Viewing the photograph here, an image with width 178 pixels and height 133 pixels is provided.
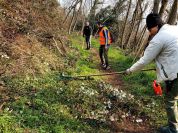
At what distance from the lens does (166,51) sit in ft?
16.9

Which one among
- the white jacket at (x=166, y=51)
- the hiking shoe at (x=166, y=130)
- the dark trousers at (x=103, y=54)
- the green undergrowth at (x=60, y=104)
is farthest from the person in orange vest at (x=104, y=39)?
the white jacket at (x=166, y=51)

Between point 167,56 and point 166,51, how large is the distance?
10 cm

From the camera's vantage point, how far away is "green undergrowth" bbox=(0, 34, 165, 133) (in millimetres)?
5387

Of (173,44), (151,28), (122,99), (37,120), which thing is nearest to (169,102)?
(173,44)

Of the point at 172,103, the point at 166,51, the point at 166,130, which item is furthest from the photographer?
the point at 166,130

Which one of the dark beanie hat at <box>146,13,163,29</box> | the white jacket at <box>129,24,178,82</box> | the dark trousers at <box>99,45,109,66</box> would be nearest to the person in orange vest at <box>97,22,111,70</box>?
the dark trousers at <box>99,45,109,66</box>

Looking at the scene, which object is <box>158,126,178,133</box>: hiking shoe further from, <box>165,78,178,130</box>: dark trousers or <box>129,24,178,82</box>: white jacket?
<box>129,24,178,82</box>: white jacket

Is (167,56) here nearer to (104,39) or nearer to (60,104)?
(60,104)

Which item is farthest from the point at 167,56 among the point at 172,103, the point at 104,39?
the point at 104,39

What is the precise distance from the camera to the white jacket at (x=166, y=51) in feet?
16.5

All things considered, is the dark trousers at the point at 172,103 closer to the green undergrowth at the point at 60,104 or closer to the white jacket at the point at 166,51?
the white jacket at the point at 166,51

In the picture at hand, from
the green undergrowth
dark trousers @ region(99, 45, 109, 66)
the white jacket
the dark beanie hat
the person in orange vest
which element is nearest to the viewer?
the white jacket

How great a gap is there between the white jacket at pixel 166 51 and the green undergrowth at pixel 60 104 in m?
1.89

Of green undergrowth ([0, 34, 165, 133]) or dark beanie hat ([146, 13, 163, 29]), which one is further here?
green undergrowth ([0, 34, 165, 133])
